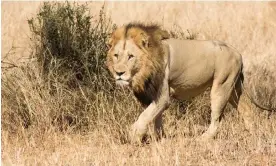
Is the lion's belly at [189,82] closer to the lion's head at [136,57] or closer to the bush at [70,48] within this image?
the lion's head at [136,57]

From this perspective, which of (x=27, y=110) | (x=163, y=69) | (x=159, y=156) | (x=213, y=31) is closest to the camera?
(x=159, y=156)

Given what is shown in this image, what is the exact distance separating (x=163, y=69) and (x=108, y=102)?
1248 mm

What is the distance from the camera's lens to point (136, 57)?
18.5ft

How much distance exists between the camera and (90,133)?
6.45 m

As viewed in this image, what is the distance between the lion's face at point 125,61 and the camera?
18.2 ft

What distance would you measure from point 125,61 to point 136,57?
112mm

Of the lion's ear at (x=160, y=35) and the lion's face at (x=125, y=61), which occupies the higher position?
the lion's ear at (x=160, y=35)

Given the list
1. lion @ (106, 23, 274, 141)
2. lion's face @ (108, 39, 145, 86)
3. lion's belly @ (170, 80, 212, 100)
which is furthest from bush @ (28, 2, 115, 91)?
lion's face @ (108, 39, 145, 86)

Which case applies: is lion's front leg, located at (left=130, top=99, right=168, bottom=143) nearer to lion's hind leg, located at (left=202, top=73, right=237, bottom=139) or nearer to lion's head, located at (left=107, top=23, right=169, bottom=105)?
lion's head, located at (left=107, top=23, right=169, bottom=105)

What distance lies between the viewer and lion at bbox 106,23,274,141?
5656mm

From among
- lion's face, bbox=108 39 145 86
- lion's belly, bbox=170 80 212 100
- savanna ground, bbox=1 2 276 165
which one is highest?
lion's face, bbox=108 39 145 86

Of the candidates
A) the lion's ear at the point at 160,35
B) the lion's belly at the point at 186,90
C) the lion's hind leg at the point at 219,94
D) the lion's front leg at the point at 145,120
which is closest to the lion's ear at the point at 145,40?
the lion's ear at the point at 160,35

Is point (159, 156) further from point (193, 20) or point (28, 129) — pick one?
point (193, 20)

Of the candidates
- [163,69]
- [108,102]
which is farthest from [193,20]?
[163,69]
